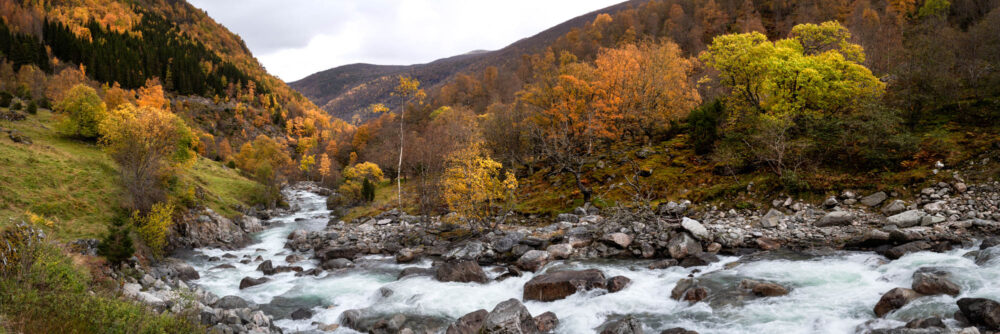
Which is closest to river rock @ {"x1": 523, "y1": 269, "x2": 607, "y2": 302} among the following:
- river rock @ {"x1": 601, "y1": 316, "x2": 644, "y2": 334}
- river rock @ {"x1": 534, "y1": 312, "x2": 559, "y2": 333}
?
river rock @ {"x1": 534, "y1": 312, "x2": 559, "y2": 333}

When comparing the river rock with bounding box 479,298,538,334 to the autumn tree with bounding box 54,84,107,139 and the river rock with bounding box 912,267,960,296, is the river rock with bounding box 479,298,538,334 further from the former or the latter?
the autumn tree with bounding box 54,84,107,139

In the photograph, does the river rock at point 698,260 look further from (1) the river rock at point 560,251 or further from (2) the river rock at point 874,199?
(2) the river rock at point 874,199

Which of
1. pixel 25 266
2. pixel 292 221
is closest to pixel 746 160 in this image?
pixel 25 266

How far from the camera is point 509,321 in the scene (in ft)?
39.4

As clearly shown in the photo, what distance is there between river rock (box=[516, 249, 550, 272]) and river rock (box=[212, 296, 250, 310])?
39.0 ft

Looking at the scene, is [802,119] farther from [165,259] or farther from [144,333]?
[165,259]

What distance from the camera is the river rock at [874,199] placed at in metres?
18.7

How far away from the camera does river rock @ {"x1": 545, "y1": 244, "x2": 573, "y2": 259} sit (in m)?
20.0

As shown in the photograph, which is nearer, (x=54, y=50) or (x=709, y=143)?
(x=709, y=143)

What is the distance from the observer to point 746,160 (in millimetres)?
26625

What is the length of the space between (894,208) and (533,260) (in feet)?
52.3

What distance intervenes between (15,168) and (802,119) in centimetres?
4924

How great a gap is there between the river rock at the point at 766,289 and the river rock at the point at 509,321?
731 cm

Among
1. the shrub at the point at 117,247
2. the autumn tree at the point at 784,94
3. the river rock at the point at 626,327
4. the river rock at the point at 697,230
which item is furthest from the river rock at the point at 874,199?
the shrub at the point at 117,247
